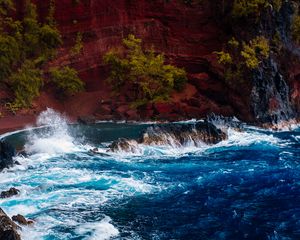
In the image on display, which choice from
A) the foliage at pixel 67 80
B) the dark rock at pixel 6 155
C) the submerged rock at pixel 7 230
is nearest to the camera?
the submerged rock at pixel 7 230

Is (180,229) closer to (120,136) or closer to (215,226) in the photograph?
(215,226)

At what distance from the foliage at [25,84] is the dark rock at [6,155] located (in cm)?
768

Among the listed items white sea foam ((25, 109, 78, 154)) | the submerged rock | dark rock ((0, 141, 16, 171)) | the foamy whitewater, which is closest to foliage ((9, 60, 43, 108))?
white sea foam ((25, 109, 78, 154))

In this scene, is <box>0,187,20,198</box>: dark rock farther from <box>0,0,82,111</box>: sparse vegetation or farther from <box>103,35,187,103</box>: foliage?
<box>103,35,187,103</box>: foliage

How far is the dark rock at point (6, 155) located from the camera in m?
19.4

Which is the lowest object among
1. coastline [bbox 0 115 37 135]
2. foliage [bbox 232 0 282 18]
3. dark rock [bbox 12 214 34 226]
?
dark rock [bbox 12 214 34 226]

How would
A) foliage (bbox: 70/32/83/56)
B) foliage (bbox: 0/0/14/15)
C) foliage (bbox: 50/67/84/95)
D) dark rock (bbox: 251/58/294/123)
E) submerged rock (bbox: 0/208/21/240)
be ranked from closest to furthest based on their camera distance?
submerged rock (bbox: 0/208/21/240), dark rock (bbox: 251/58/294/123), foliage (bbox: 0/0/14/15), foliage (bbox: 50/67/84/95), foliage (bbox: 70/32/83/56)

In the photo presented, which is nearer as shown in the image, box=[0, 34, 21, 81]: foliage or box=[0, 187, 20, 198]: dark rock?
box=[0, 187, 20, 198]: dark rock

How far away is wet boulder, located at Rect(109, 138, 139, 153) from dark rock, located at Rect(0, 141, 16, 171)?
4670 millimetres

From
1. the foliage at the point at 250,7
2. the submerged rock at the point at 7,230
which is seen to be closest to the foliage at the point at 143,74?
the foliage at the point at 250,7

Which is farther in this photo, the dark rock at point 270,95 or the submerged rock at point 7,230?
the dark rock at point 270,95

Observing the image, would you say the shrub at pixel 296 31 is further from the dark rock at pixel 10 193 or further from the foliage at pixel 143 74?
the dark rock at pixel 10 193

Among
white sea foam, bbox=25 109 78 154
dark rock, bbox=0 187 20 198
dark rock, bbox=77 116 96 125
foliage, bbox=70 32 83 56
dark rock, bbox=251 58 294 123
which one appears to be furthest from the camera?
foliage, bbox=70 32 83 56

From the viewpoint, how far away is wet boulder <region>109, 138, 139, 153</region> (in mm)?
22500
